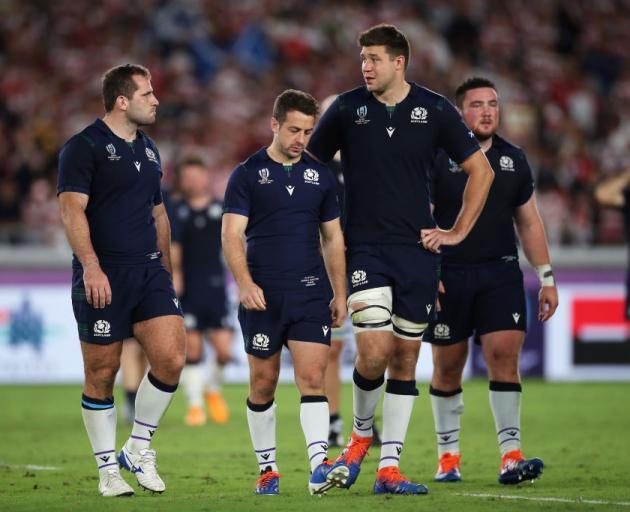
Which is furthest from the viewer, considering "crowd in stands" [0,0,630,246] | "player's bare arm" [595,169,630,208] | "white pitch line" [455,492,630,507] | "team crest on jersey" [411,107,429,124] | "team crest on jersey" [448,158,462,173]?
"crowd in stands" [0,0,630,246]

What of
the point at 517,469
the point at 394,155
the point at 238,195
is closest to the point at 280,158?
the point at 238,195

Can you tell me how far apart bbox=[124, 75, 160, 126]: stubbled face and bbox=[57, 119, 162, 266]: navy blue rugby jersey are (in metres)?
0.16

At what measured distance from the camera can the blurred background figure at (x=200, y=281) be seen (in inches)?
552

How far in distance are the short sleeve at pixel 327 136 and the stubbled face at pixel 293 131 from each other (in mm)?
305

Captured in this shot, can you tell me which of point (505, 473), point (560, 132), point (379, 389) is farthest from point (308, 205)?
point (560, 132)

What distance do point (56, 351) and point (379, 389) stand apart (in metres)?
10.4

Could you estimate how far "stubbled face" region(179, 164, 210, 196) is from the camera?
1387 centimetres

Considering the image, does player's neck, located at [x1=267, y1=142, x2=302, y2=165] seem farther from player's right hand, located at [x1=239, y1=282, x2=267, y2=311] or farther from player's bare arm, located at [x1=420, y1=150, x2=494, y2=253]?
player's bare arm, located at [x1=420, y1=150, x2=494, y2=253]

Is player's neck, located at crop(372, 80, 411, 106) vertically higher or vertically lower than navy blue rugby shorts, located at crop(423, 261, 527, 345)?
higher

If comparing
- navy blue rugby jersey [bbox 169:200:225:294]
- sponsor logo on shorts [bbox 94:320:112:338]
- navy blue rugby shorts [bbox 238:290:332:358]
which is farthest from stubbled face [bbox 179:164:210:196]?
navy blue rugby shorts [bbox 238:290:332:358]

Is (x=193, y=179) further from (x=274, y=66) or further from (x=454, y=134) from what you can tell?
(x=274, y=66)

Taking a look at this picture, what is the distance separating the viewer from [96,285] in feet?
25.5

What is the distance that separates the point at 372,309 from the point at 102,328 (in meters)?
1.60

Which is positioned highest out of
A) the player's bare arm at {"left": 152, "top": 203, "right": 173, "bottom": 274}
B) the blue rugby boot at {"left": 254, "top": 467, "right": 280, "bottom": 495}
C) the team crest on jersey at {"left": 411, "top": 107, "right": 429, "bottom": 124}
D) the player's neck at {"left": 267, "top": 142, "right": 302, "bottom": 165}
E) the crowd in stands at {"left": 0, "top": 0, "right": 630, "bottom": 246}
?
the crowd in stands at {"left": 0, "top": 0, "right": 630, "bottom": 246}
